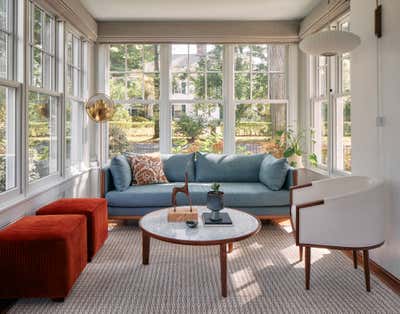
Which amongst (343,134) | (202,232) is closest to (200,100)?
(343,134)

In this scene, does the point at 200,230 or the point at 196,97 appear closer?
the point at 200,230

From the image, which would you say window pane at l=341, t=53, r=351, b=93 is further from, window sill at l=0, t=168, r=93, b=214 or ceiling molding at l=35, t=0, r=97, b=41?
window sill at l=0, t=168, r=93, b=214

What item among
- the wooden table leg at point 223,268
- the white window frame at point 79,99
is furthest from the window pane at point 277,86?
the wooden table leg at point 223,268

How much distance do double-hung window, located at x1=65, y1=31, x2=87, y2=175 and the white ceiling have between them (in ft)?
1.81

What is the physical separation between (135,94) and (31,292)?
3475mm

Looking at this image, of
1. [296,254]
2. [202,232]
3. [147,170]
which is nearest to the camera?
[202,232]

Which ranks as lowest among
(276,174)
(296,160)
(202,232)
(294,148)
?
(202,232)

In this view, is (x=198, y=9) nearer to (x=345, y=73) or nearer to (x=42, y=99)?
(x=345, y=73)

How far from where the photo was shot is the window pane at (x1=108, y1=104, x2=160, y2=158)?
5234 mm

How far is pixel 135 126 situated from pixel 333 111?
280 centimetres

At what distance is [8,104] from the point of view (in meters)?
2.91

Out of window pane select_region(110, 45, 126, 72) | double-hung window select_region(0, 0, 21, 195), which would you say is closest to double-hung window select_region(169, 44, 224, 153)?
window pane select_region(110, 45, 126, 72)

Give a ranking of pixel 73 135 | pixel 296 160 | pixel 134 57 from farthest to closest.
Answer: pixel 134 57, pixel 296 160, pixel 73 135

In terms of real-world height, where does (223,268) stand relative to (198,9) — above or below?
below
